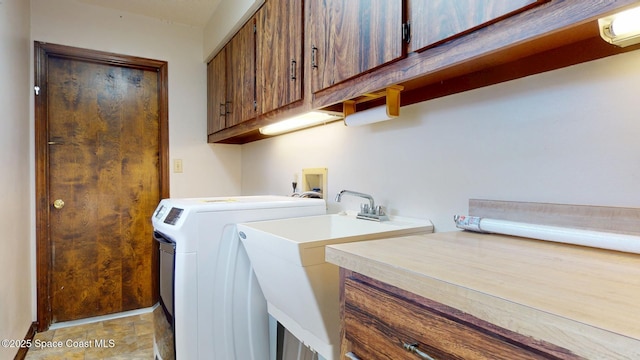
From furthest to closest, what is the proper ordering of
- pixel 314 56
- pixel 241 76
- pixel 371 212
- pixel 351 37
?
pixel 241 76
pixel 371 212
pixel 314 56
pixel 351 37

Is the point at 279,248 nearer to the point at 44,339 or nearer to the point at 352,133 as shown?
the point at 352,133

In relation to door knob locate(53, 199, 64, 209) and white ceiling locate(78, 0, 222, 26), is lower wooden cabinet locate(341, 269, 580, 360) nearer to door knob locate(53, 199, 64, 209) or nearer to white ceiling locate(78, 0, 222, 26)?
white ceiling locate(78, 0, 222, 26)

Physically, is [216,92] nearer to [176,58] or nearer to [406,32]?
[176,58]

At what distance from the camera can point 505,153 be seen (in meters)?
1.00

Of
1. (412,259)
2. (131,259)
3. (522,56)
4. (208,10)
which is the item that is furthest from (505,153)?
(131,259)

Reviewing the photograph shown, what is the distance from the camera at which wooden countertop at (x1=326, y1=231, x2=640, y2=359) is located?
0.38 meters

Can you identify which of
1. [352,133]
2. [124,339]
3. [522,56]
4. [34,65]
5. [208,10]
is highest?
[208,10]

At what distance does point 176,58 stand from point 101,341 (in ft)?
6.93

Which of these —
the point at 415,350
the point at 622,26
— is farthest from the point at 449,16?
the point at 415,350

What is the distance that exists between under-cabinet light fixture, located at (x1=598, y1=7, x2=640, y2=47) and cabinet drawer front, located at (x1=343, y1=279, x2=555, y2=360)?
625mm

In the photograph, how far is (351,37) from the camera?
3.63ft

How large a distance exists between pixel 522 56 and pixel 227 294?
133 centimetres

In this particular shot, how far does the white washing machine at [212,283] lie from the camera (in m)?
1.32

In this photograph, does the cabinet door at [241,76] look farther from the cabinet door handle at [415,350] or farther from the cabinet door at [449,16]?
the cabinet door handle at [415,350]
